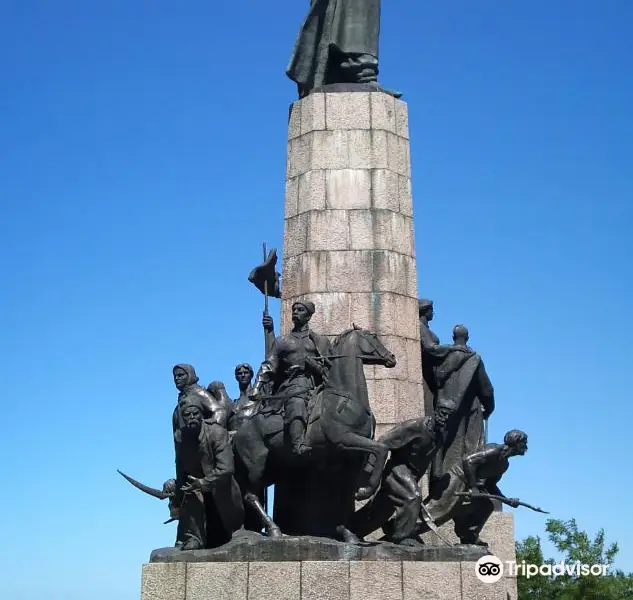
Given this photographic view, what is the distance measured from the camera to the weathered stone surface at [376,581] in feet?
39.2

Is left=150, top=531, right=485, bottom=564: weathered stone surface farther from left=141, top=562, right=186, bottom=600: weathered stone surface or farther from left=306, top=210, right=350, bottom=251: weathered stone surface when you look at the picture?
left=306, top=210, right=350, bottom=251: weathered stone surface

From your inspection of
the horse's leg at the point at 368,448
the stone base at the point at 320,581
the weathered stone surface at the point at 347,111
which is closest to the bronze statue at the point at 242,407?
the horse's leg at the point at 368,448

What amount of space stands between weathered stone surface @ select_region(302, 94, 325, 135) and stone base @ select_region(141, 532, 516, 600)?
21.4 feet

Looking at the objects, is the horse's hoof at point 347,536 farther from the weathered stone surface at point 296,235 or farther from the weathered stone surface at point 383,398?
the weathered stone surface at point 296,235

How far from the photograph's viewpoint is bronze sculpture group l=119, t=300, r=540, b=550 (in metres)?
12.9

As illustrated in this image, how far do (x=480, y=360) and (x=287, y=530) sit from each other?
4.00m

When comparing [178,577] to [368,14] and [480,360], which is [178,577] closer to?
[480,360]

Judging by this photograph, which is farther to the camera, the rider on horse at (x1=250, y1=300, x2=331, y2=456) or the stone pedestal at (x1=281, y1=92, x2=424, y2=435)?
the stone pedestal at (x1=281, y1=92, x2=424, y2=435)

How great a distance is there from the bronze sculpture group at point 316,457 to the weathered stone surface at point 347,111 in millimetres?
3533

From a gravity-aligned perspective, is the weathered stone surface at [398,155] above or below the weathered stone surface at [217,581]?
above

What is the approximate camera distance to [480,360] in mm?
15891

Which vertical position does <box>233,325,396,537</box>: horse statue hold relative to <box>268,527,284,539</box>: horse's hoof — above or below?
above

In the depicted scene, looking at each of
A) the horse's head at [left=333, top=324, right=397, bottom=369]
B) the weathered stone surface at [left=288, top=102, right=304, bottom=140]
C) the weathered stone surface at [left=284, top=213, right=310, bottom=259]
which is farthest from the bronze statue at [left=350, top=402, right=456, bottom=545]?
the weathered stone surface at [left=288, top=102, right=304, bottom=140]

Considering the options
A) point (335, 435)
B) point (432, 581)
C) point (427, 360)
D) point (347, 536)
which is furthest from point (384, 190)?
point (432, 581)
